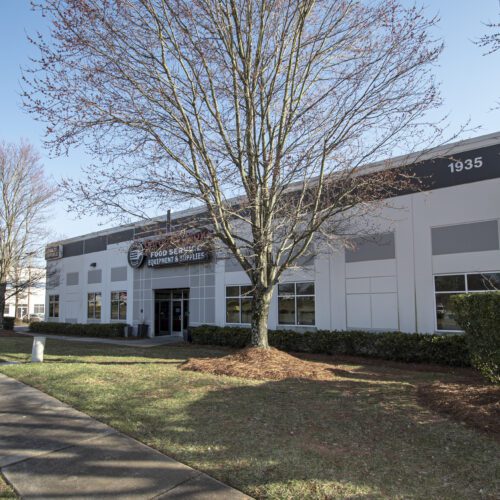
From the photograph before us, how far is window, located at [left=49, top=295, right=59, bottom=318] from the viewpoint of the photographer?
34.2m

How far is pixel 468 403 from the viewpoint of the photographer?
635cm

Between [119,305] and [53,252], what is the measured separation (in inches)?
407

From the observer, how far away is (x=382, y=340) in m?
13.3

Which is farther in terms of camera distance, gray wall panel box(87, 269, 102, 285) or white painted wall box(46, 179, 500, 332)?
gray wall panel box(87, 269, 102, 285)

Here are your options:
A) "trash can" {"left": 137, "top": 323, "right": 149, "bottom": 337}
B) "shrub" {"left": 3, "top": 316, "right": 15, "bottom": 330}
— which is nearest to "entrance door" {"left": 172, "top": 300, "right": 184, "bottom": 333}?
"trash can" {"left": 137, "top": 323, "right": 149, "bottom": 337}

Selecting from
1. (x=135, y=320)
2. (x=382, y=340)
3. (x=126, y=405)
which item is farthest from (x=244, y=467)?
(x=135, y=320)

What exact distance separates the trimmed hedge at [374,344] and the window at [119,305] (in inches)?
433

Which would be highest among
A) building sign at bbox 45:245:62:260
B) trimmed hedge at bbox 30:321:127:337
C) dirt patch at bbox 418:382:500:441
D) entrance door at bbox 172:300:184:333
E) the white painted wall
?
building sign at bbox 45:245:62:260

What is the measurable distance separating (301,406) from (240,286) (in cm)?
1401

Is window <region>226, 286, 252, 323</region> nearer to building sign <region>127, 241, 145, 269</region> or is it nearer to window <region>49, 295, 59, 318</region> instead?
building sign <region>127, 241, 145, 269</region>

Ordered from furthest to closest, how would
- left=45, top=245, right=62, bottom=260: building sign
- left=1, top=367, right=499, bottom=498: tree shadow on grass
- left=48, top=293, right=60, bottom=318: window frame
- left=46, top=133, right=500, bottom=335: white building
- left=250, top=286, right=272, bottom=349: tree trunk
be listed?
1. left=48, top=293, right=60, bottom=318: window frame
2. left=45, top=245, right=62, bottom=260: building sign
3. left=46, top=133, right=500, bottom=335: white building
4. left=250, top=286, right=272, bottom=349: tree trunk
5. left=1, top=367, right=499, bottom=498: tree shadow on grass

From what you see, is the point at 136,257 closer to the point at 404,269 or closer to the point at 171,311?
the point at 171,311

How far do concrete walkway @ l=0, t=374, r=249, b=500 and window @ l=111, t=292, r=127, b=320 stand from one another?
21416 mm

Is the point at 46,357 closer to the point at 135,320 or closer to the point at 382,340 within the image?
the point at 382,340
